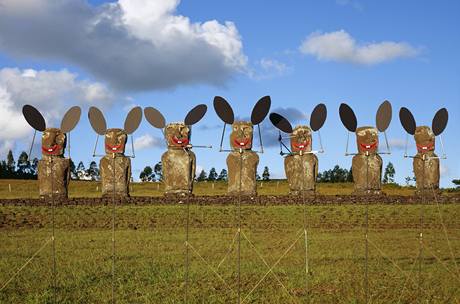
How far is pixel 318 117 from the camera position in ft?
38.6

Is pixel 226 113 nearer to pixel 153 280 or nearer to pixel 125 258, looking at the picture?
pixel 153 280

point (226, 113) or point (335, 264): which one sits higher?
point (226, 113)

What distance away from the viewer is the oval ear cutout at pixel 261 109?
1066 centimetres

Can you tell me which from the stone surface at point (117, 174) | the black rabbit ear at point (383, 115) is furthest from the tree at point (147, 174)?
the black rabbit ear at point (383, 115)

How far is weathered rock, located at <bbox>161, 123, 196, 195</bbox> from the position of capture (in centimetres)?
2781

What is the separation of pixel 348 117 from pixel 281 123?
5.22ft

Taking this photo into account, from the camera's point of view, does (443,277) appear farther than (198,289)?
Yes

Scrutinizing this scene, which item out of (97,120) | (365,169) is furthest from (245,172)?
(97,120)

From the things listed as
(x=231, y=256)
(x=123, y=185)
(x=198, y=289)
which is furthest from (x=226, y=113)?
(x=123, y=185)

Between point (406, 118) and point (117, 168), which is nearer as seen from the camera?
point (406, 118)

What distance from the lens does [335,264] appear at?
1222 cm

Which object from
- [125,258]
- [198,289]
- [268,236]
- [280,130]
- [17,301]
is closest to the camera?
[17,301]

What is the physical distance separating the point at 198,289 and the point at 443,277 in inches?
188

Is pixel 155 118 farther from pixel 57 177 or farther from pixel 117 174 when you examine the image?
pixel 57 177
